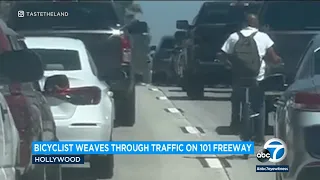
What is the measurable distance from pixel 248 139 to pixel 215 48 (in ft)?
25.3

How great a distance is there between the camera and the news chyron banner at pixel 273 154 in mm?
8789

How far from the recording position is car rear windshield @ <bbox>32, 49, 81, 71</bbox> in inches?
444

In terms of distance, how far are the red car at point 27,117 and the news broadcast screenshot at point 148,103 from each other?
1cm

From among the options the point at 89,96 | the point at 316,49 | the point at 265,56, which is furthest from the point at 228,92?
the point at 316,49

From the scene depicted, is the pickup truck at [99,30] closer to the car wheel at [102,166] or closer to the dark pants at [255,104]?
the dark pants at [255,104]

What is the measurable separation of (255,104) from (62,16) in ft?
10.1

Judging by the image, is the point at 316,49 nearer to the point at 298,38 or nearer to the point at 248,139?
the point at 248,139

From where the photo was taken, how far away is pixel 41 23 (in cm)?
1344

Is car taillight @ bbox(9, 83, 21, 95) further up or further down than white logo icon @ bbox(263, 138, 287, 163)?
further up

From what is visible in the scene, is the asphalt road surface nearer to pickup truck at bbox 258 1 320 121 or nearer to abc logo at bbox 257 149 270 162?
abc logo at bbox 257 149 270 162

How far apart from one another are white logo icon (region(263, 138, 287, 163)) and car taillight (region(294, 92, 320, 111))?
1.81 ft

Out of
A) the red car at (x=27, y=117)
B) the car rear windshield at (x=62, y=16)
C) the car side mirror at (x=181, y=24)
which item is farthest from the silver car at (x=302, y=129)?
the car rear windshield at (x=62, y=16)

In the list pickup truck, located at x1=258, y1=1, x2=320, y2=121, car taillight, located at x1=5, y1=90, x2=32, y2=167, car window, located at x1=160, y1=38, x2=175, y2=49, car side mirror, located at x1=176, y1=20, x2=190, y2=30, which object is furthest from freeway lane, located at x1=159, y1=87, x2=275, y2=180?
car taillight, located at x1=5, y1=90, x2=32, y2=167

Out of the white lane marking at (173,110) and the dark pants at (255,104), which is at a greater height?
the dark pants at (255,104)
